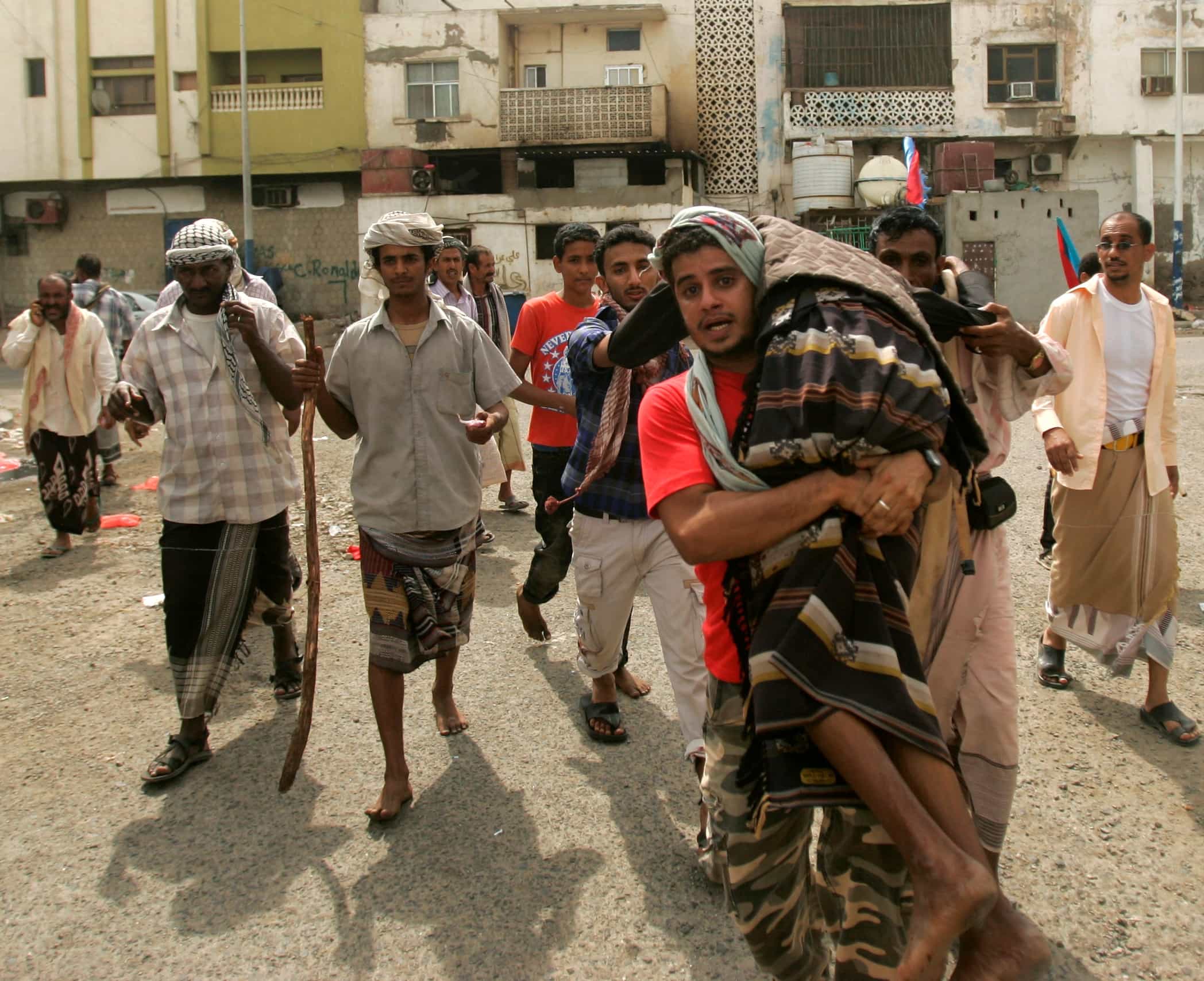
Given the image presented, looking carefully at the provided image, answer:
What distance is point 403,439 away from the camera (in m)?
3.85

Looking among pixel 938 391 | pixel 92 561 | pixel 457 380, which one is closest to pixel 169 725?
pixel 457 380

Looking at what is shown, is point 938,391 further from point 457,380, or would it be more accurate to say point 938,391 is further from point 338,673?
point 338,673

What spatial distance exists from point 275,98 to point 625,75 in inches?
381

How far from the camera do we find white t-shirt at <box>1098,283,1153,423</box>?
4.25m

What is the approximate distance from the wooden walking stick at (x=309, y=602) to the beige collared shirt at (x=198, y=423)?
1.52ft

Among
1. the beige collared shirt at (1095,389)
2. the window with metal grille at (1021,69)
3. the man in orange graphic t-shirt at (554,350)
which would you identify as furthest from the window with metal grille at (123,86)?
the beige collared shirt at (1095,389)

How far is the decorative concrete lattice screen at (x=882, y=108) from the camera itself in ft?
96.5

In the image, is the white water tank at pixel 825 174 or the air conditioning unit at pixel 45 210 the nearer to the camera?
the white water tank at pixel 825 174

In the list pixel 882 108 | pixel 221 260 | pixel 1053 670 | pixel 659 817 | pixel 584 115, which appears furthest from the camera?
pixel 882 108

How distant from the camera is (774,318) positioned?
2.03 m

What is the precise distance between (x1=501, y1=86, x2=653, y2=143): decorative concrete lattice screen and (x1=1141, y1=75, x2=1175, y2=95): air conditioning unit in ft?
43.6

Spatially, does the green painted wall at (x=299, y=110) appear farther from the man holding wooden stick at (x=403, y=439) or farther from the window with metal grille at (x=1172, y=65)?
the man holding wooden stick at (x=403, y=439)

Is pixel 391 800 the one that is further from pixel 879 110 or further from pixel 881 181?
pixel 879 110

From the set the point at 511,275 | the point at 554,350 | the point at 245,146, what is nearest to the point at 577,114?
the point at 511,275
